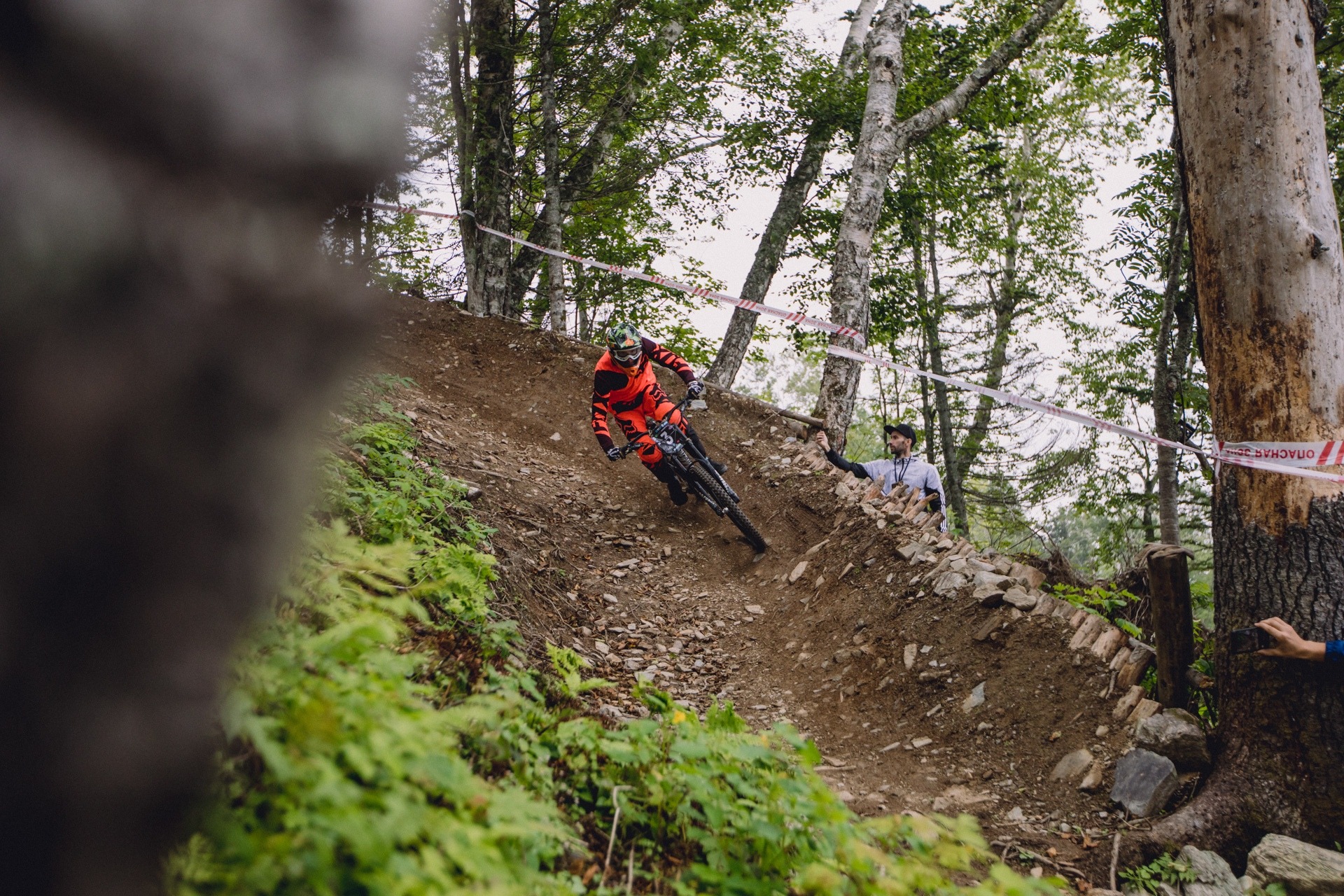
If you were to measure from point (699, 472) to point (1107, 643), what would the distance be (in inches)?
153

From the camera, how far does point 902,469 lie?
7832mm

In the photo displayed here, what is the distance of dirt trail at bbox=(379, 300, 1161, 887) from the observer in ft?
13.0

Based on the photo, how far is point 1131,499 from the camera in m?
16.9

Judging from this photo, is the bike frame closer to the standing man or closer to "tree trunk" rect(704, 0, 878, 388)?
the standing man

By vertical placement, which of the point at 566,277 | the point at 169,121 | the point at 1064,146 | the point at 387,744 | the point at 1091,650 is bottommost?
the point at 1091,650

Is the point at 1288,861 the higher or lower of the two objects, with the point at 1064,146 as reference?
lower

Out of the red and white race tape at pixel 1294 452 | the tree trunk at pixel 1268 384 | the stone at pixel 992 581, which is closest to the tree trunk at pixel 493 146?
the stone at pixel 992 581

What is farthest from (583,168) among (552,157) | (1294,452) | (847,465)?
(1294,452)

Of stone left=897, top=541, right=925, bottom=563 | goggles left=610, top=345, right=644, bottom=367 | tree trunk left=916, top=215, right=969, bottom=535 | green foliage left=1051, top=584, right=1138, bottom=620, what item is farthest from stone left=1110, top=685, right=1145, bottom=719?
tree trunk left=916, top=215, right=969, bottom=535

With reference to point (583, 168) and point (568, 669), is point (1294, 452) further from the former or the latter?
point (583, 168)

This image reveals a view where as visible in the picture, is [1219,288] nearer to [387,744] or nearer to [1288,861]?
[1288,861]

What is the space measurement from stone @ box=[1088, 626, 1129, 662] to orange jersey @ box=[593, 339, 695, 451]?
170 inches

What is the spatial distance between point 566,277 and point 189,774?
16.5 metres

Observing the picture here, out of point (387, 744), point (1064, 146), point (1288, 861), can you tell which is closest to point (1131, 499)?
point (1064, 146)
